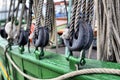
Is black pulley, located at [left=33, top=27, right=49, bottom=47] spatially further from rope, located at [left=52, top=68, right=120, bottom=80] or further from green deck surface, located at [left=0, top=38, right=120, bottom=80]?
rope, located at [left=52, top=68, right=120, bottom=80]

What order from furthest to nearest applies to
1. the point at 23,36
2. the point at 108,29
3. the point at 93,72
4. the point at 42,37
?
the point at 23,36, the point at 42,37, the point at 108,29, the point at 93,72

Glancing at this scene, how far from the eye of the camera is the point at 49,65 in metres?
1.78

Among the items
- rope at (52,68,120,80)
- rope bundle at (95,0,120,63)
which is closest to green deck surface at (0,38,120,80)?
rope at (52,68,120,80)

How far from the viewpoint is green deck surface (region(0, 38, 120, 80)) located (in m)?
1.42

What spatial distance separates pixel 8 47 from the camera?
2.74 metres

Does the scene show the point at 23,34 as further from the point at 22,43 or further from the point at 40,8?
the point at 40,8

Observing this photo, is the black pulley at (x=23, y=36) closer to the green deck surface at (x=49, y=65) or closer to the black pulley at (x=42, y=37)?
the green deck surface at (x=49, y=65)

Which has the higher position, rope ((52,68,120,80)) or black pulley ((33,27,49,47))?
black pulley ((33,27,49,47))

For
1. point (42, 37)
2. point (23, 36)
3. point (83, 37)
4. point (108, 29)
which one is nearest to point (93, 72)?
point (83, 37)

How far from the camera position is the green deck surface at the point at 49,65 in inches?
55.8

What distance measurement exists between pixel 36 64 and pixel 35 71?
8 centimetres

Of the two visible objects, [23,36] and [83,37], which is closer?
[83,37]

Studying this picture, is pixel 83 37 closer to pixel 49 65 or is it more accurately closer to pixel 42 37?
pixel 49 65

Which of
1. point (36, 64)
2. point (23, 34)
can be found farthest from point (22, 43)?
point (36, 64)
